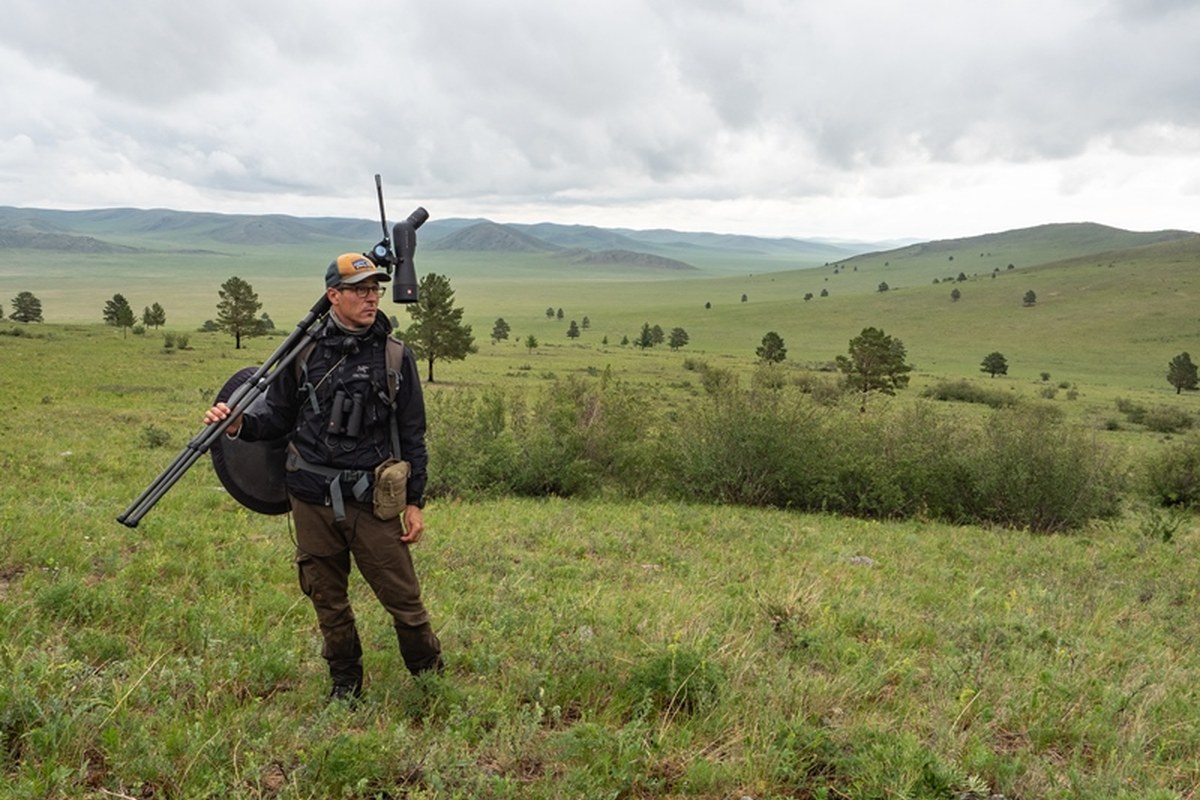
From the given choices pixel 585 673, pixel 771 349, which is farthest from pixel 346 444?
pixel 771 349

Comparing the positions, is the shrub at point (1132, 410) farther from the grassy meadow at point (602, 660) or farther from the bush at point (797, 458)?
the grassy meadow at point (602, 660)

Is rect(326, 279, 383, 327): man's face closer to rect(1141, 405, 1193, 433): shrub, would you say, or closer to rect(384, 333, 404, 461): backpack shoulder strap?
rect(384, 333, 404, 461): backpack shoulder strap

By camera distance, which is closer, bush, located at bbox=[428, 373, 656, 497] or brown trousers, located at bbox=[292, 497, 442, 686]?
brown trousers, located at bbox=[292, 497, 442, 686]

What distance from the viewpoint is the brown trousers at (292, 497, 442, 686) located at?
4418mm

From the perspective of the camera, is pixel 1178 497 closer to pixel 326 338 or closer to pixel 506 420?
pixel 506 420

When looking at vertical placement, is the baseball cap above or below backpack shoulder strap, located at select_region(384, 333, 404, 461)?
above

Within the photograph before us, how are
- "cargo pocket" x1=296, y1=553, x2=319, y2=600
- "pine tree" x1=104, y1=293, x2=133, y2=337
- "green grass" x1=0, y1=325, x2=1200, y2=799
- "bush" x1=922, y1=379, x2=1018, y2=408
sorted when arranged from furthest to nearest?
1. "pine tree" x1=104, y1=293, x2=133, y2=337
2. "bush" x1=922, y1=379, x2=1018, y2=408
3. "cargo pocket" x1=296, y1=553, x2=319, y2=600
4. "green grass" x1=0, y1=325, x2=1200, y2=799

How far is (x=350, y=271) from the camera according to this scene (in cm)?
435

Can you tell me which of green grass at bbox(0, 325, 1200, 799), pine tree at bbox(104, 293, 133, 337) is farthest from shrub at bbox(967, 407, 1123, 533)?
pine tree at bbox(104, 293, 133, 337)

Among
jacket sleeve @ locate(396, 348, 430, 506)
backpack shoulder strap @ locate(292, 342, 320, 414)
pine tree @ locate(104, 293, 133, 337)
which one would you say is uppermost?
pine tree @ locate(104, 293, 133, 337)

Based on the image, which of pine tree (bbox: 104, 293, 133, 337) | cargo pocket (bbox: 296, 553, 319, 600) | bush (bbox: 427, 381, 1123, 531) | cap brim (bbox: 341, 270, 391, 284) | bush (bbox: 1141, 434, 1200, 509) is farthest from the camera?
pine tree (bbox: 104, 293, 133, 337)

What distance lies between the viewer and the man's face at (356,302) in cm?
435

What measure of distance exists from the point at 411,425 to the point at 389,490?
0.50 meters

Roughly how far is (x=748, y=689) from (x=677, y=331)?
90431 mm
